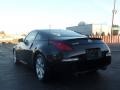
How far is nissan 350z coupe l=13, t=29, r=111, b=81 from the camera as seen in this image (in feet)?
24.3

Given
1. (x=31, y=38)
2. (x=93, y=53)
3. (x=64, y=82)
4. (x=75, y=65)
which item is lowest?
(x=64, y=82)

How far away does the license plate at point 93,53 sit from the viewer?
755 centimetres

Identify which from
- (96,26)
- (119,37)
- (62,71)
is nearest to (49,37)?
(62,71)

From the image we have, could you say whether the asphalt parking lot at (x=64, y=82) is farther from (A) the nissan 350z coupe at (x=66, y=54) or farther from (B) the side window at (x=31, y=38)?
(B) the side window at (x=31, y=38)

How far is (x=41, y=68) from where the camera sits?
26.5ft

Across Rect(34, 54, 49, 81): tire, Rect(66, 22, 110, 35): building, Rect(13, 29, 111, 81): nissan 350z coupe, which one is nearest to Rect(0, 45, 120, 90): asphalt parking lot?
Rect(34, 54, 49, 81): tire

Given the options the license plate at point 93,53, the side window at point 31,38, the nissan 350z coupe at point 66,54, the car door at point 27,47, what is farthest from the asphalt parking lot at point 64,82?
the side window at point 31,38

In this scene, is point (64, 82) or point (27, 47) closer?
point (64, 82)

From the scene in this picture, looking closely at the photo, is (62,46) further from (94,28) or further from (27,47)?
(94,28)

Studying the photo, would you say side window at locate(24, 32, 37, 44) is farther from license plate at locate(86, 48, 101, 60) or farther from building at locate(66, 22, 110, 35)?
building at locate(66, 22, 110, 35)

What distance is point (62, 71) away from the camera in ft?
24.4

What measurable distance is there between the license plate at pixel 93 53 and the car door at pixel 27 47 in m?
1.94

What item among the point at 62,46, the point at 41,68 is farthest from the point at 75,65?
the point at 41,68

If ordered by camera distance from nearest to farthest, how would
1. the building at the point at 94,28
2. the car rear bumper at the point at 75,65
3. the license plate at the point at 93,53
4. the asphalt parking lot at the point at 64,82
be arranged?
the asphalt parking lot at the point at 64,82 → the car rear bumper at the point at 75,65 → the license plate at the point at 93,53 → the building at the point at 94,28
